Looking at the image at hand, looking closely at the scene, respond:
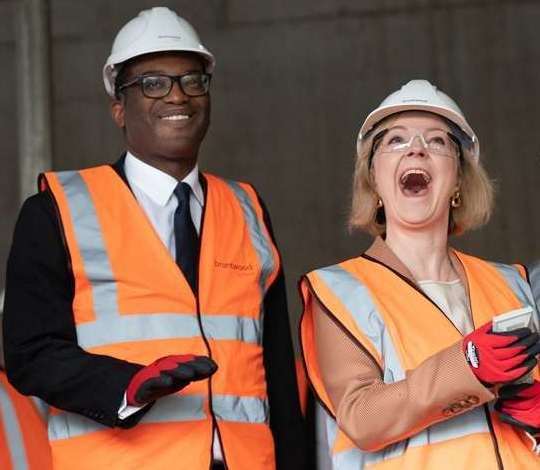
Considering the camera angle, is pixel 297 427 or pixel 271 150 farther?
pixel 271 150

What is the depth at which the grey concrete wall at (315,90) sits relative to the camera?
27.1 feet

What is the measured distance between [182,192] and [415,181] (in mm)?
697

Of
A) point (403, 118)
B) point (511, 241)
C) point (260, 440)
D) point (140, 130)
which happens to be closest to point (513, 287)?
point (403, 118)

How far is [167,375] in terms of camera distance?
144 inches

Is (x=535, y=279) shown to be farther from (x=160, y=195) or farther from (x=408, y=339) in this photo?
(x=160, y=195)

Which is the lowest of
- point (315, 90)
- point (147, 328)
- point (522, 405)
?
point (522, 405)

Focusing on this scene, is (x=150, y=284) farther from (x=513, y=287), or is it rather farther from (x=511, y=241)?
(x=511, y=241)

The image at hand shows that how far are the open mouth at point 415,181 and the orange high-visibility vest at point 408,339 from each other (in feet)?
0.77

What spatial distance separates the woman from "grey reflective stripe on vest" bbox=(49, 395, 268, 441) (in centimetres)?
26

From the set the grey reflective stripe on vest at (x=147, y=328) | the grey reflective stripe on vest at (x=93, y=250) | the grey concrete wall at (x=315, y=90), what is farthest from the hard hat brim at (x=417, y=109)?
the grey concrete wall at (x=315, y=90)

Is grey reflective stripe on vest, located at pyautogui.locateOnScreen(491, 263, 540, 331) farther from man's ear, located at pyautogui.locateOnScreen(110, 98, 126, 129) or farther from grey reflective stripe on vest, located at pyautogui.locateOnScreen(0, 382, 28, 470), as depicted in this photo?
grey reflective stripe on vest, located at pyautogui.locateOnScreen(0, 382, 28, 470)

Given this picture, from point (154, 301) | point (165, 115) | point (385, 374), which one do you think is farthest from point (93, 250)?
point (385, 374)

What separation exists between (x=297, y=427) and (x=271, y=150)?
14.3ft

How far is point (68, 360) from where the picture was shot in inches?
152
